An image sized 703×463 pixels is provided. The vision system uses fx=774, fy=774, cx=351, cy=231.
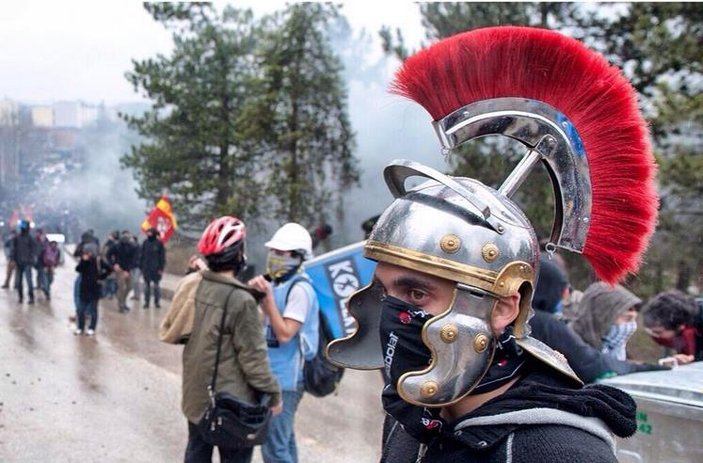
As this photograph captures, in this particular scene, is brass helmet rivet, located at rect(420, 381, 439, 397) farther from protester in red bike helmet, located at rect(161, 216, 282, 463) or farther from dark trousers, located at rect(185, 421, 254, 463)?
dark trousers, located at rect(185, 421, 254, 463)

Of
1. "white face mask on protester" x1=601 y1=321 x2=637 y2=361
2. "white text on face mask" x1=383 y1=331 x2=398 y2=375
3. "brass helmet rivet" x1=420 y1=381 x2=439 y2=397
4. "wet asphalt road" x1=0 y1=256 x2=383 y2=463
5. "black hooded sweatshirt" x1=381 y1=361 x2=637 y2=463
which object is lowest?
"wet asphalt road" x1=0 y1=256 x2=383 y2=463

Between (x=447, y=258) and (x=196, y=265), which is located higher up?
(x=447, y=258)

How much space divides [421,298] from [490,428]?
0.29 m

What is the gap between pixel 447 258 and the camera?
1533 millimetres

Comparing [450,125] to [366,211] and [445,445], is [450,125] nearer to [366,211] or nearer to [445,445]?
[445,445]

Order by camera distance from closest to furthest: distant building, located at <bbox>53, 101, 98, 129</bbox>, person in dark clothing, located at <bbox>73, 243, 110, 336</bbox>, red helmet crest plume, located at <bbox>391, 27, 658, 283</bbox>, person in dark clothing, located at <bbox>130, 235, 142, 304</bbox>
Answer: red helmet crest plume, located at <bbox>391, 27, 658, 283</bbox> < person in dark clothing, located at <bbox>73, 243, 110, 336</bbox> < person in dark clothing, located at <bbox>130, 235, 142, 304</bbox> < distant building, located at <bbox>53, 101, 98, 129</bbox>

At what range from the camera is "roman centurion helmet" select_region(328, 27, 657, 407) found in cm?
153

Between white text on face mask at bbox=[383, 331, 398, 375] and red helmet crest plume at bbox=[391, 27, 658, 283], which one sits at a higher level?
red helmet crest plume at bbox=[391, 27, 658, 283]

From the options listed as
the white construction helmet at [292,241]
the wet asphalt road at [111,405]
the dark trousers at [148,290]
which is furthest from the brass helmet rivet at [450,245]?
the dark trousers at [148,290]

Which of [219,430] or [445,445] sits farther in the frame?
[219,430]

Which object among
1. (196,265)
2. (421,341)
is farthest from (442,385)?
(196,265)

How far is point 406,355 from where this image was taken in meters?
1.61

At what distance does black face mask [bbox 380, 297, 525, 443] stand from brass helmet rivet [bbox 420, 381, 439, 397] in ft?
0.26

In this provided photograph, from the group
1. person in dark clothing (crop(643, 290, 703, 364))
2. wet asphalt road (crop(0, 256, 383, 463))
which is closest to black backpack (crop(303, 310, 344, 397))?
wet asphalt road (crop(0, 256, 383, 463))
